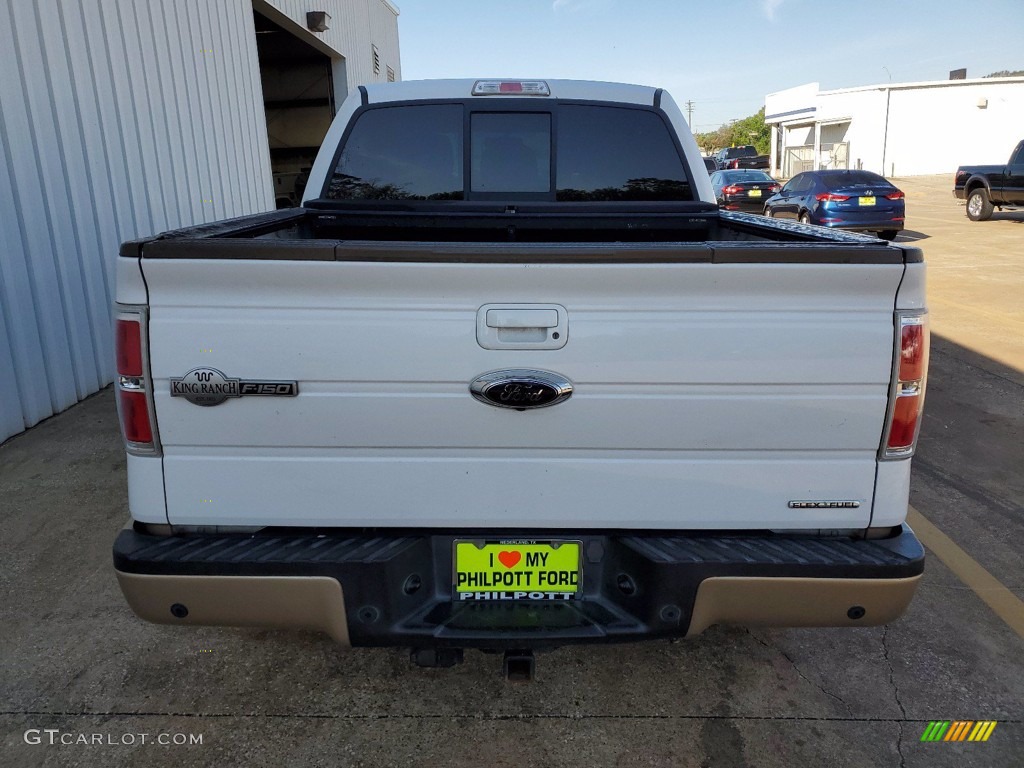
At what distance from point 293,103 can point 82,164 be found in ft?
46.0

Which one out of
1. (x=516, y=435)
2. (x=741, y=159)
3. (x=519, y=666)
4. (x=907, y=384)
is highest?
(x=741, y=159)

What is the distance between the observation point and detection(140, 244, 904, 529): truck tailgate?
6.54ft

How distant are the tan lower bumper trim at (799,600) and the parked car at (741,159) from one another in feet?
115

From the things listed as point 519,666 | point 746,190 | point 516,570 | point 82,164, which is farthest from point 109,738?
point 746,190

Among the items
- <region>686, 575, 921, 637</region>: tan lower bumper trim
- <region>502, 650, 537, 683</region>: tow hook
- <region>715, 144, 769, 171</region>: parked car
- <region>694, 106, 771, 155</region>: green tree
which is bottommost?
<region>502, 650, 537, 683</region>: tow hook

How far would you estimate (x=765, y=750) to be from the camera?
8.06 ft

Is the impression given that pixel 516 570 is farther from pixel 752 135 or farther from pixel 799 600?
pixel 752 135

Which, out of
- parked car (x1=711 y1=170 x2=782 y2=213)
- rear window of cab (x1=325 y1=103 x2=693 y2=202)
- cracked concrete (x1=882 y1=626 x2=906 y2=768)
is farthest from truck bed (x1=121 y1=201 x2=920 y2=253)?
parked car (x1=711 y1=170 x2=782 y2=213)

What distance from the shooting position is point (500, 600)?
2262 millimetres

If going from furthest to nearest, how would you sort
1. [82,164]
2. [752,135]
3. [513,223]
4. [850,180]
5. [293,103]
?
1. [752,135]
2. [293,103]
3. [850,180]
4. [82,164]
5. [513,223]

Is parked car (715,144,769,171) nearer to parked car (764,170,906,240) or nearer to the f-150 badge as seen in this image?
parked car (764,170,906,240)

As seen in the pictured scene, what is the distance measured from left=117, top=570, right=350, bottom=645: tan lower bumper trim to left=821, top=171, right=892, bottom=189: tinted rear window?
15.4 m

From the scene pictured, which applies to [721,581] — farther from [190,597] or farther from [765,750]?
[190,597]

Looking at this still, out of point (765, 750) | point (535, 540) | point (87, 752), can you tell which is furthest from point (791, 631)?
point (87, 752)
